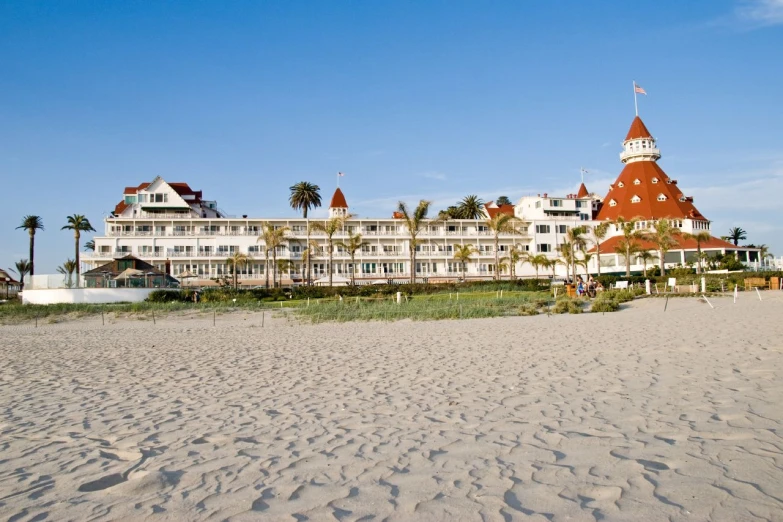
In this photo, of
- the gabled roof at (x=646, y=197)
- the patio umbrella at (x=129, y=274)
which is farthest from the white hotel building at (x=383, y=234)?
the patio umbrella at (x=129, y=274)

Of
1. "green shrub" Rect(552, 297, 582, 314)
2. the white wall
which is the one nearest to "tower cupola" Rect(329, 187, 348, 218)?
the white wall

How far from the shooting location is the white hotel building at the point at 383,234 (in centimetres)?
7000

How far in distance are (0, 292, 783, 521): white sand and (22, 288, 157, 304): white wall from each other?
32.2 metres

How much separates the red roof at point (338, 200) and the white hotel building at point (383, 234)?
0.49 meters

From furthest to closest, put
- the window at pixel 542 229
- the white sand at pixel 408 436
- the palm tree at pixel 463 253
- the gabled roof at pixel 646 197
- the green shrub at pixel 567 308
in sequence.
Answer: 1. the window at pixel 542 229
2. the gabled roof at pixel 646 197
3. the palm tree at pixel 463 253
4. the green shrub at pixel 567 308
5. the white sand at pixel 408 436

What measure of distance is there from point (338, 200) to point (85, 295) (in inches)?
1787

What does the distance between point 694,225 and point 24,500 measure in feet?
265

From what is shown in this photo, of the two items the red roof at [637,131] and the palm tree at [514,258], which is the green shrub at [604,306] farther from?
the red roof at [637,131]

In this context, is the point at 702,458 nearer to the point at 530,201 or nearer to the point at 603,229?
the point at 603,229

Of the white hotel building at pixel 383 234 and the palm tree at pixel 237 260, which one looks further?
the white hotel building at pixel 383 234

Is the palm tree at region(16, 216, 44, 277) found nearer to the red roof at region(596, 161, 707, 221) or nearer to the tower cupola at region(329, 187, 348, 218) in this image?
the tower cupola at region(329, 187, 348, 218)

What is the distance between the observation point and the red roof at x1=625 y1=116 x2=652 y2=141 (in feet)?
263

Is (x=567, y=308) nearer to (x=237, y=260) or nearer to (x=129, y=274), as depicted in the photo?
(x=129, y=274)

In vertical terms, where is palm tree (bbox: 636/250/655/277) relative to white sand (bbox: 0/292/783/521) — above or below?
above
